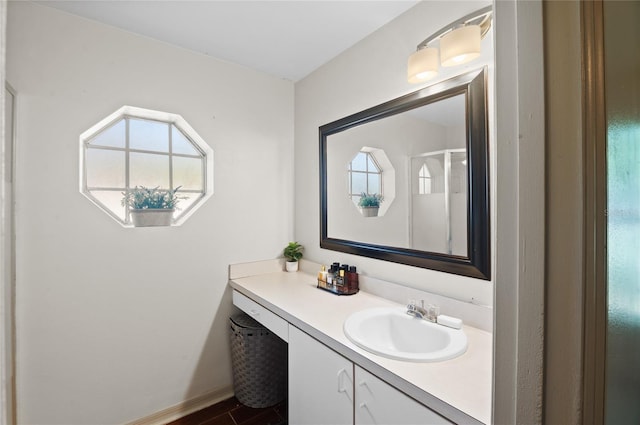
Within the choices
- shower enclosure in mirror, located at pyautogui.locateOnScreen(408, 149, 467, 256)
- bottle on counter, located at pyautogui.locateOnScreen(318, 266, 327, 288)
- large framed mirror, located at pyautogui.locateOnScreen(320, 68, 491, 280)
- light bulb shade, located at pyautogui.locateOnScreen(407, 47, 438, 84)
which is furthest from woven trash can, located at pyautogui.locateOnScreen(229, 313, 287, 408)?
light bulb shade, located at pyautogui.locateOnScreen(407, 47, 438, 84)

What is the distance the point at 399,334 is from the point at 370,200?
0.76 m

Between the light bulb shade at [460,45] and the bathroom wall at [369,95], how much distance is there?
8 cm

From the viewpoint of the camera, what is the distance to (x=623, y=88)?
18.5 inches

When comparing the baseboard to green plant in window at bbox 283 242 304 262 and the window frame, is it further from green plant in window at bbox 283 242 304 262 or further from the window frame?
the window frame

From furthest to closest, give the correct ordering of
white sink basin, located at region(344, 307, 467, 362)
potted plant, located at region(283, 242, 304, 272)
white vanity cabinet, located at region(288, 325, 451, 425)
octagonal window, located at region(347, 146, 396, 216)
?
potted plant, located at region(283, 242, 304, 272) → octagonal window, located at region(347, 146, 396, 216) → white sink basin, located at region(344, 307, 467, 362) → white vanity cabinet, located at region(288, 325, 451, 425)

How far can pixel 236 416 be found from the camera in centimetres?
186

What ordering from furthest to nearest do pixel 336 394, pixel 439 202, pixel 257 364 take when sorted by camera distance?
1. pixel 257 364
2. pixel 439 202
3. pixel 336 394

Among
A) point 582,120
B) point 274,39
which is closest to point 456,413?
point 582,120

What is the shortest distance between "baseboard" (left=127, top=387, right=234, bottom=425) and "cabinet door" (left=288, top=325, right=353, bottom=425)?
83cm

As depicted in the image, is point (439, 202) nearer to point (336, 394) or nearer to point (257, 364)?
point (336, 394)

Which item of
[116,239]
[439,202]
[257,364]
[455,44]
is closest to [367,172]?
[439,202]

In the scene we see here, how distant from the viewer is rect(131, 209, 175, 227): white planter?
1.76m

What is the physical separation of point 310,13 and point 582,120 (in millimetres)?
1550

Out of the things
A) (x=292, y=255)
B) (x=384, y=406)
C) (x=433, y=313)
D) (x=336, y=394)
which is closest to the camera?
(x=384, y=406)
